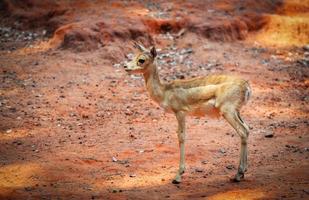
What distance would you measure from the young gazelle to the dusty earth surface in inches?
30.0

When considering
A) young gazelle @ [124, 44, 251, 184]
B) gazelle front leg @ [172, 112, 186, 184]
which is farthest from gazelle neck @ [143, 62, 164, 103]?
gazelle front leg @ [172, 112, 186, 184]

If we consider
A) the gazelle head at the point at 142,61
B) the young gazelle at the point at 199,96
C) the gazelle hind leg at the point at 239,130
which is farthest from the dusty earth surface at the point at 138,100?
the gazelle head at the point at 142,61

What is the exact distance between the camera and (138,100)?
13.1 m

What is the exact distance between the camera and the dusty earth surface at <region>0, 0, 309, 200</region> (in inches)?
336

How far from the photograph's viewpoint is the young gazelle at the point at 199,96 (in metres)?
8.40

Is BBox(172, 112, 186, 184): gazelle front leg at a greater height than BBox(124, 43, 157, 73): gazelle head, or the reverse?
BBox(124, 43, 157, 73): gazelle head

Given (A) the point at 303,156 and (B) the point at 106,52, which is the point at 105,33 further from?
(A) the point at 303,156

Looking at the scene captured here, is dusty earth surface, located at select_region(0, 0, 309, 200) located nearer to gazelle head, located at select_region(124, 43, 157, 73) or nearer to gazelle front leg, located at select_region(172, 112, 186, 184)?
gazelle front leg, located at select_region(172, 112, 186, 184)

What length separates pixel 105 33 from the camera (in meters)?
16.3

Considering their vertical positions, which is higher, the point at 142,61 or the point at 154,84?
the point at 142,61

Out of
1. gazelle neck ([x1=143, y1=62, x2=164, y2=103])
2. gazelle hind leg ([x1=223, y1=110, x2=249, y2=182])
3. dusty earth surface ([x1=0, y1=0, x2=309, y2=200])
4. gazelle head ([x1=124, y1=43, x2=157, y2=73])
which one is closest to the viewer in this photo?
gazelle hind leg ([x1=223, y1=110, x2=249, y2=182])

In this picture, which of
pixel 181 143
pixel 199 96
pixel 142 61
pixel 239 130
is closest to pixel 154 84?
pixel 142 61

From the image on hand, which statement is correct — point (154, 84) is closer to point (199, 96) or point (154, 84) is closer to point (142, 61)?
point (142, 61)

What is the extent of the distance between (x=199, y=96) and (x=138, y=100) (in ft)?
15.0
